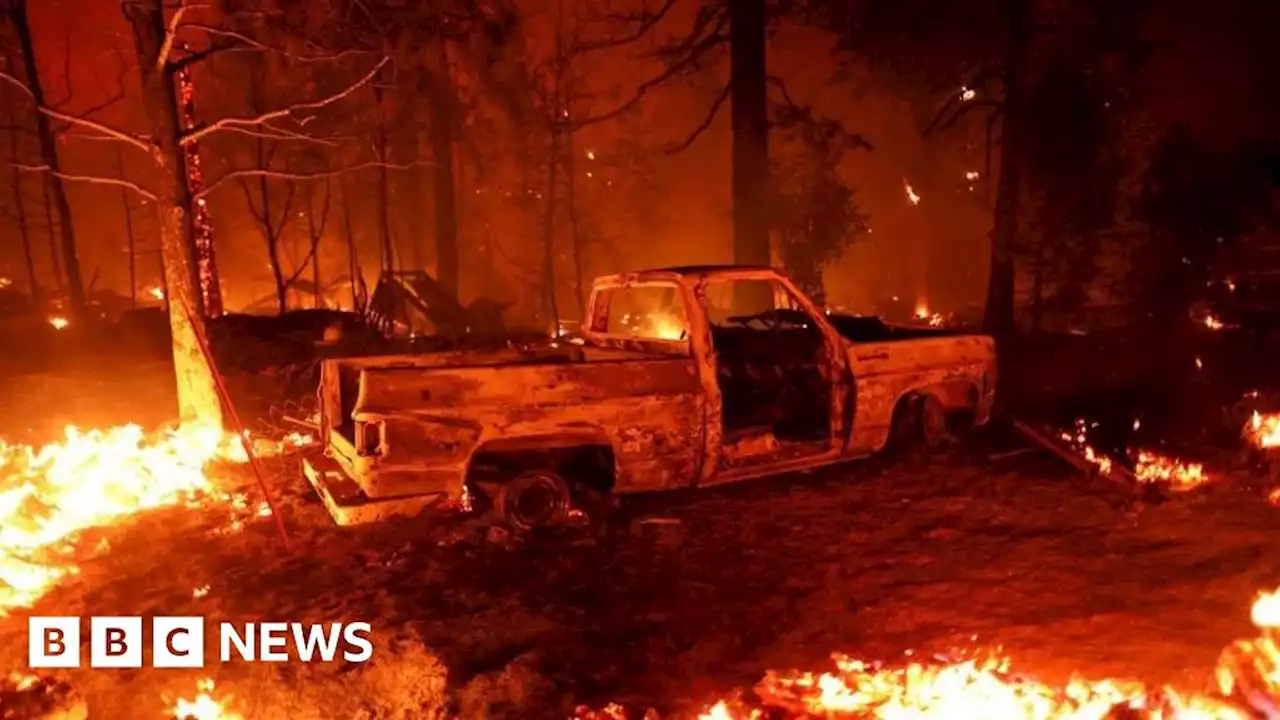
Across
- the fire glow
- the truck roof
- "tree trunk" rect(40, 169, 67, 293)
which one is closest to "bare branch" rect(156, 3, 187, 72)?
the truck roof

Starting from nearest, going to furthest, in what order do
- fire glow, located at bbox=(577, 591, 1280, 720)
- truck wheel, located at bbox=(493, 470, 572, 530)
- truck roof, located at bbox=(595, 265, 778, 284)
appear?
fire glow, located at bbox=(577, 591, 1280, 720) < truck wheel, located at bbox=(493, 470, 572, 530) < truck roof, located at bbox=(595, 265, 778, 284)

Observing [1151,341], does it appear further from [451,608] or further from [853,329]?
[451,608]

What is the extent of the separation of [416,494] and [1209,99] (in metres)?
15.8

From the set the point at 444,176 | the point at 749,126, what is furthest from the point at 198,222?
the point at 444,176

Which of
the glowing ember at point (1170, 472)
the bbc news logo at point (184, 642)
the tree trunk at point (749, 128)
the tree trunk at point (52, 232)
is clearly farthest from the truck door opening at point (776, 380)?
the tree trunk at point (52, 232)

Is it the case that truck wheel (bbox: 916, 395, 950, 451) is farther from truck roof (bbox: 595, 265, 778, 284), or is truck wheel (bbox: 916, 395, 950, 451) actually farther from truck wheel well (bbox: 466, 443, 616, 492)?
truck wheel well (bbox: 466, 443, 616, 492)

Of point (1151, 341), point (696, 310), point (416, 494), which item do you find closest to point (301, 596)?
point (416, 494)

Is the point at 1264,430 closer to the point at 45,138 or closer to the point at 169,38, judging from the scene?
the point at 169,38

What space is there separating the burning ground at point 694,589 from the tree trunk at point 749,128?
350 inches

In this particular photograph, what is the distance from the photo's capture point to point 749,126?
1593cm

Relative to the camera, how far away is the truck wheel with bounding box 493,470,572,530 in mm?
6570

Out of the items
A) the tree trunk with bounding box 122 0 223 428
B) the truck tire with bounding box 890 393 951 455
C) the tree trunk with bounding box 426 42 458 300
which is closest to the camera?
the truck tire with bounding box 890 393 951 455

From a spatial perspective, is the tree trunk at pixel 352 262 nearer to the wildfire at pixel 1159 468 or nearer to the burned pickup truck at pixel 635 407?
the burned pickup truck at pixel 635 407

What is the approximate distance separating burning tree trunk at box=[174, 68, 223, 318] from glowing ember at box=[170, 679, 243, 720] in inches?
222
